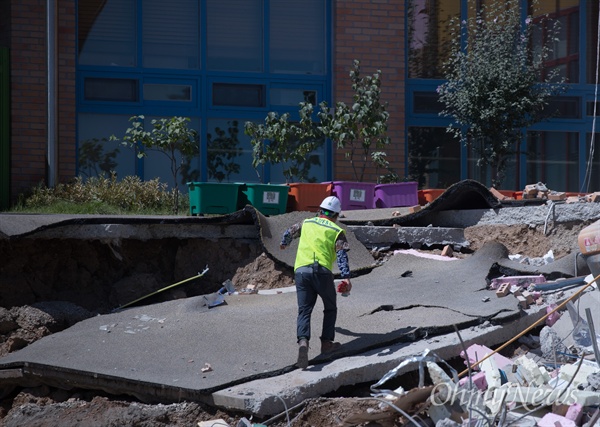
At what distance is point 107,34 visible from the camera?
14.6 meters

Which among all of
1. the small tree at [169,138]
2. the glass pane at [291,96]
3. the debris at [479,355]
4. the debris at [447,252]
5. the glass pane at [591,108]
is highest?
the glass pane at [291,96]

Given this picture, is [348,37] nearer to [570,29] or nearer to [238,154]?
[238,154]

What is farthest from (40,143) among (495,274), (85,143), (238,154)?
(495,274)

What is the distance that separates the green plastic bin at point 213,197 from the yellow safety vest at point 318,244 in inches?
150

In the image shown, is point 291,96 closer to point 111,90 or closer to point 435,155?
point 435,155

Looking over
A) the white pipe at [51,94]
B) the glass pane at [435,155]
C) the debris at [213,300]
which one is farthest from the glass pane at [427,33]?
the debris at [213,300]

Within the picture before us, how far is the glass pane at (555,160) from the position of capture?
15.6 meters

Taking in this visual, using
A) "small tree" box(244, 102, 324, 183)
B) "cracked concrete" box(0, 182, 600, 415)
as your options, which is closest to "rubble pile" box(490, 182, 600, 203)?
"cracked concrete" box(0, 182, 600, 415)

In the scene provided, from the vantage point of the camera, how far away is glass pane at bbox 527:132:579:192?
1562cm

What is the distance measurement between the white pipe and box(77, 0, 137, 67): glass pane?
0.76 metres

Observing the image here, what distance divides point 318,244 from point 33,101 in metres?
7.90

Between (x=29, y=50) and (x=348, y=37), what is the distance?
209 inches

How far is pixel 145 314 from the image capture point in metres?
9.38

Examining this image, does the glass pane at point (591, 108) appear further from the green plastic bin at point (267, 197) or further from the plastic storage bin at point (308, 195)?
the green plastic bin at point (267, 197)
